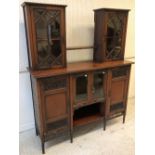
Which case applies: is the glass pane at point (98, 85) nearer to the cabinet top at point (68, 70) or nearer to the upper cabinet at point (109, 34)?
the cabinet top at point (68, 70)

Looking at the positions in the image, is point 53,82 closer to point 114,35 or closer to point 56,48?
point 56,48

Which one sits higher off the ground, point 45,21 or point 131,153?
point 45,21

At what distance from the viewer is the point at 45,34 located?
1.94m

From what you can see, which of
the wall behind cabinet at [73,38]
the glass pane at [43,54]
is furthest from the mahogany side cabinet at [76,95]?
the wall behind cabinet at [73,38]

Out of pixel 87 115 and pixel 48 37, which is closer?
pixel 48 37

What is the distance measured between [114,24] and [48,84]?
131 cm

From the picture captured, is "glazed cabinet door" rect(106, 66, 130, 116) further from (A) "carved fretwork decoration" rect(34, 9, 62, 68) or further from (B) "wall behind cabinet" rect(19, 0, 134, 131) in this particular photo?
(A) "carved fretwork decoration" rect(34, 9, 62, 68)

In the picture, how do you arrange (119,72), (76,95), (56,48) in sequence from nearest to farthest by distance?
(56,48), (76,95), (119,72)

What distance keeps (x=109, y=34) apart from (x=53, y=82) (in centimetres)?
112

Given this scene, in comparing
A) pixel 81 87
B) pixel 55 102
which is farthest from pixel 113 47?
pixel 55 102

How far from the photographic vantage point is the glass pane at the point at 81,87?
6.91 feet
